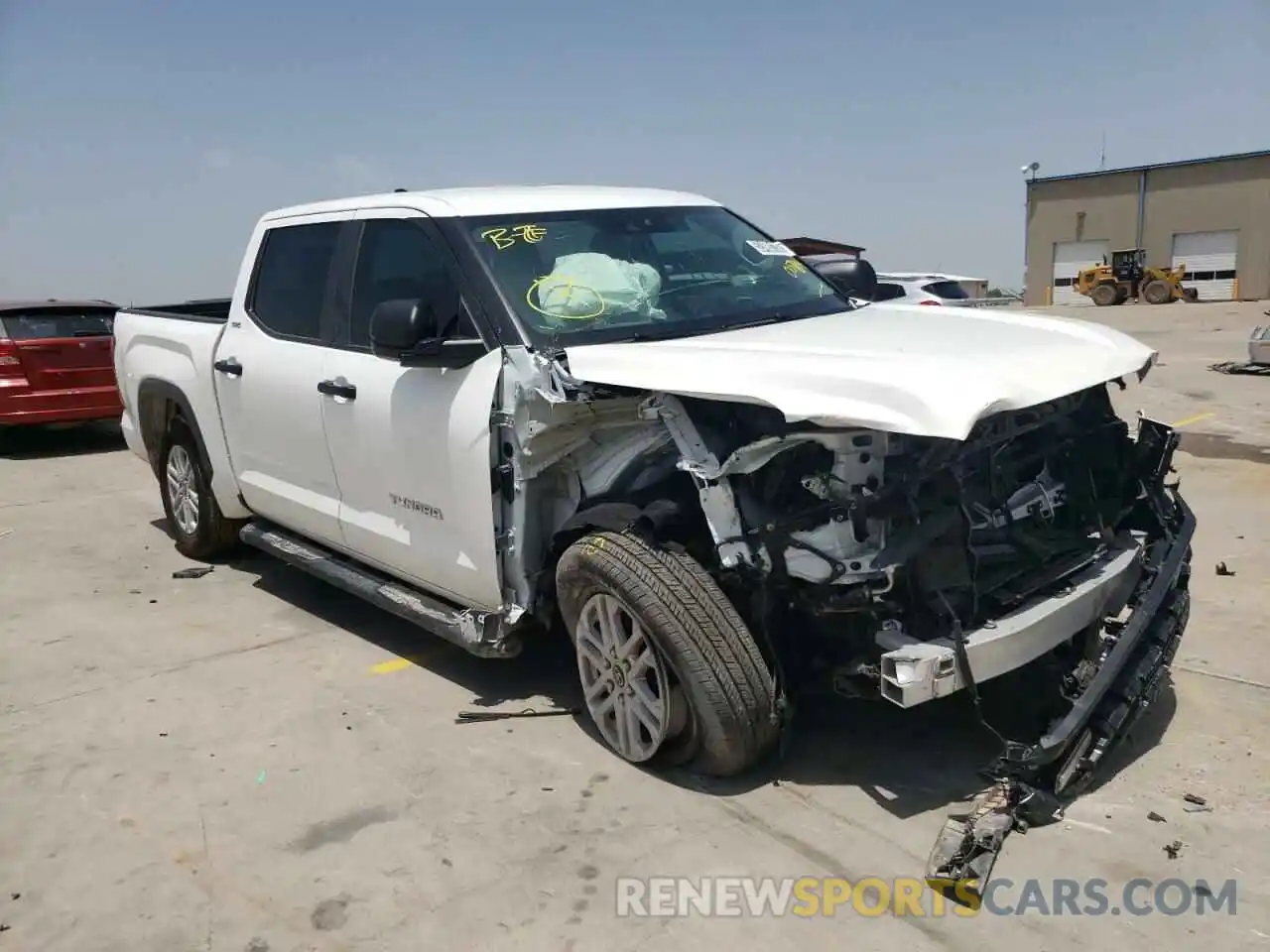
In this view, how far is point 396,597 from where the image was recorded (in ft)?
15.0

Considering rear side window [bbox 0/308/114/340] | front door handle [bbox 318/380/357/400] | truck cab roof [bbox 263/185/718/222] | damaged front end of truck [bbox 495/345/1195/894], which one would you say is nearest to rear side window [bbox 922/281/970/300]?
rear side window [bbox 0/308/114/340]

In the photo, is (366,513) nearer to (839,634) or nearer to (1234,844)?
(839,634)

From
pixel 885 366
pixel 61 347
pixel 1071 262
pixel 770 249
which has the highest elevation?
pixel 770 249

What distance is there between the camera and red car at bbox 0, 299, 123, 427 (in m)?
10.9

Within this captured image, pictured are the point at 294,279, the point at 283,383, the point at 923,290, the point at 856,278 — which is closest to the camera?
the point at 283,383

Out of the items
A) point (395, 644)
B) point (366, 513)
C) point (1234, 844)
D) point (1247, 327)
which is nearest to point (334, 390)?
point (366, 513)

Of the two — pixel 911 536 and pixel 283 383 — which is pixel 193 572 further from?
pixel 911 536

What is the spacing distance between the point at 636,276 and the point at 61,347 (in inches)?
351

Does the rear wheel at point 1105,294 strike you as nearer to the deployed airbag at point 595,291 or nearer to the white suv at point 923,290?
the white suv at point 923,290

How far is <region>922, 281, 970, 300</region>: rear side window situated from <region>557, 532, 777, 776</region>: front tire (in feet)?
48.5

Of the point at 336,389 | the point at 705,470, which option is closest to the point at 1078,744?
the point at 705,470

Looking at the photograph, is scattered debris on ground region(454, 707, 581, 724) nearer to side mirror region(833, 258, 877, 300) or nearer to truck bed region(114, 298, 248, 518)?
truck bed region(114, 298, 248, 518)

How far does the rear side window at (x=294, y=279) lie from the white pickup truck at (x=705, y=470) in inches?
1.5

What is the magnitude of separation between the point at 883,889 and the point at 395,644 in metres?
2.85
